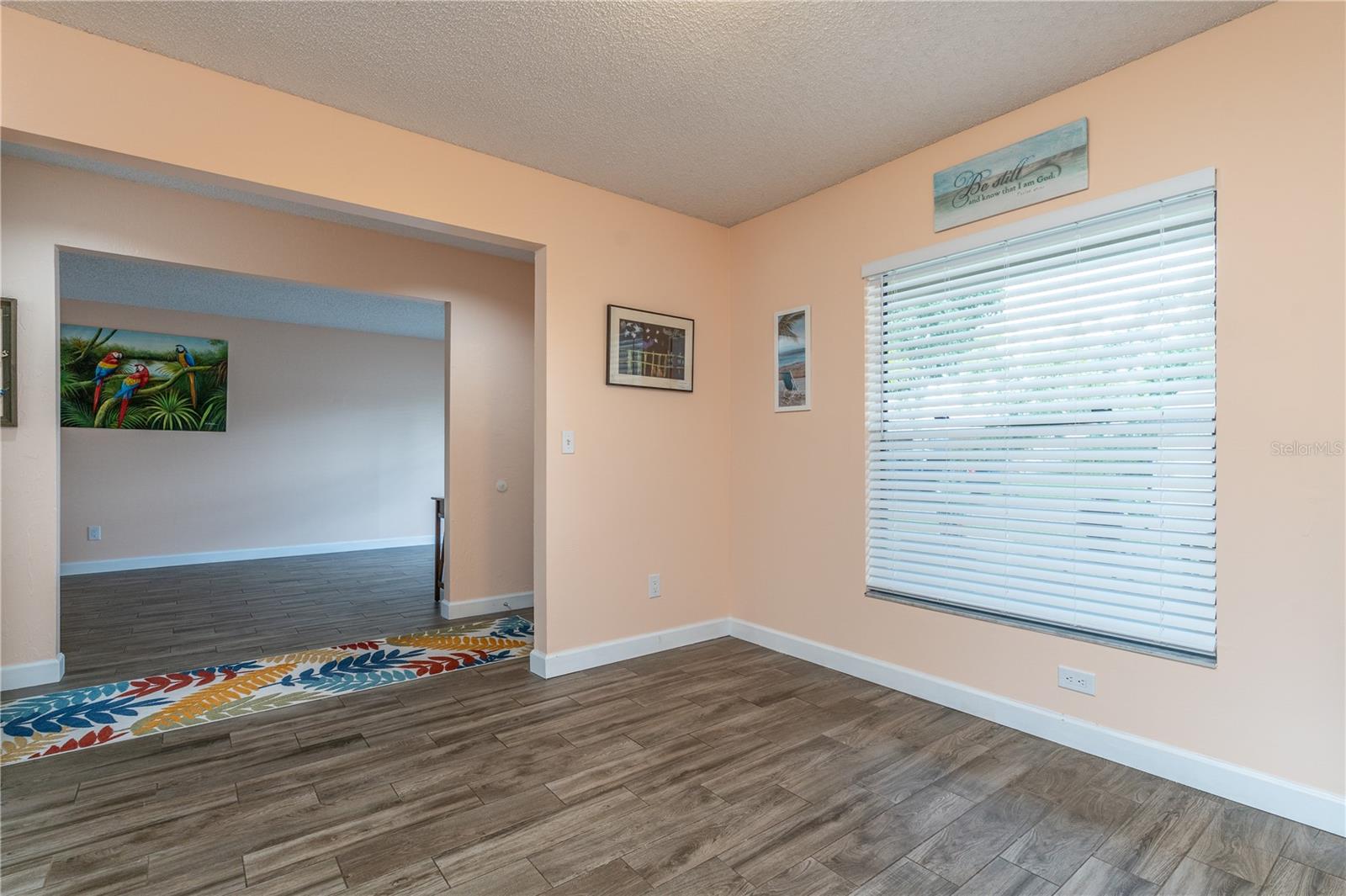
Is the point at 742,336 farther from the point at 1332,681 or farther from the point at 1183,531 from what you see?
the point at 1332,681

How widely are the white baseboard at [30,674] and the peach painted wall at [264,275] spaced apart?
1.4 inches

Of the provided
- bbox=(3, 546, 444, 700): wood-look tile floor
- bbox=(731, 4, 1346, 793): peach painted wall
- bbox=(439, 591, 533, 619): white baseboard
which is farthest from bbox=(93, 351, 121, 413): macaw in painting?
bbox=(731, 4, 1346, 793): peach painted wall

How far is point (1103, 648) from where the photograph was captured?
2533 mm

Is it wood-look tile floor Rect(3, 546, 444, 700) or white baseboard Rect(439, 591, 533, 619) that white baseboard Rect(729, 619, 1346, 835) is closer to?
white baseboard Rect(439, 591, 533, 619)

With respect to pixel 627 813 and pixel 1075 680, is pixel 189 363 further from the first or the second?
pixel 1075 680

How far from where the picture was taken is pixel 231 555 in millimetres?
7172

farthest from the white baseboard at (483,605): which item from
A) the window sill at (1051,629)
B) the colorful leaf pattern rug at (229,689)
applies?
the window sill at (1051,629)

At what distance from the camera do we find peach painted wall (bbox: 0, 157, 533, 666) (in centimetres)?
328

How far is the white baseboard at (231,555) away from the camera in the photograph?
6430 mm

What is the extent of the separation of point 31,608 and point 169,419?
426cm

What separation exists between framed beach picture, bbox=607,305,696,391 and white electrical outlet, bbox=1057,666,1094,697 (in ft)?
8.27

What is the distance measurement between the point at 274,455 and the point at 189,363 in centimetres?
129

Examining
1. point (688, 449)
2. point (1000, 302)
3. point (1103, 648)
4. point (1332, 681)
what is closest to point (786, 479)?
point (688, 449)

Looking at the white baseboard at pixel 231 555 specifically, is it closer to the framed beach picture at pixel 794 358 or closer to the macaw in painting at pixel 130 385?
the macaw in painting at pixel 130 385
